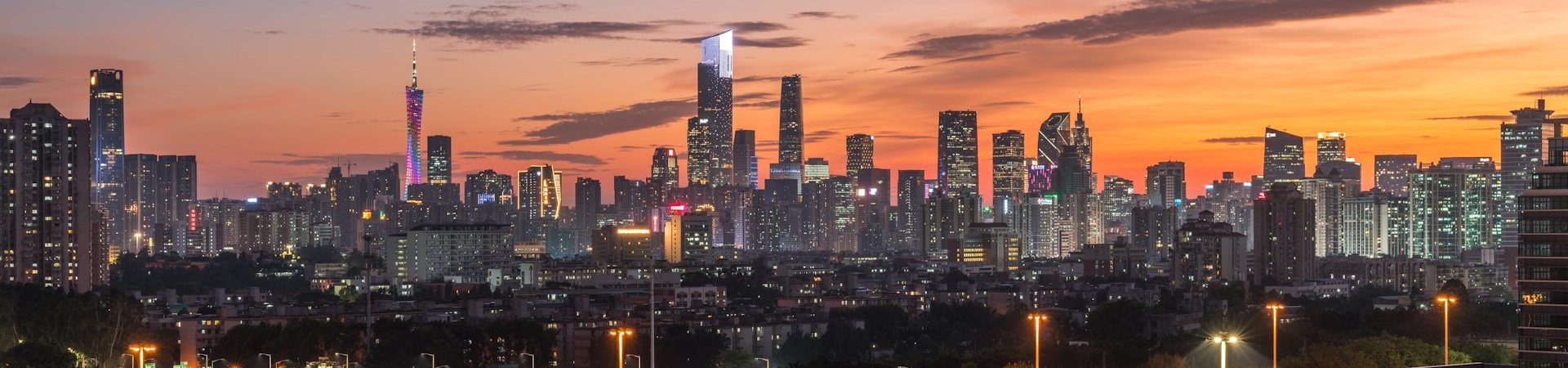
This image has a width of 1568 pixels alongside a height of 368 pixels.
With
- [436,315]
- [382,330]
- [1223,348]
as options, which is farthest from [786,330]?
[1223,348]

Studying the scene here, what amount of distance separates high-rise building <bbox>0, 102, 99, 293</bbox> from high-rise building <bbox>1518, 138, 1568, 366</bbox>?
91445 millimetres

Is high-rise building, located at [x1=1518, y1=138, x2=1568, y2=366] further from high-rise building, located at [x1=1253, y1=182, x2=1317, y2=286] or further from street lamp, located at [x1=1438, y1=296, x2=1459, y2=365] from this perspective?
high-rise building, located at [x1=1253, y1=182, x2=1317, y2=286]

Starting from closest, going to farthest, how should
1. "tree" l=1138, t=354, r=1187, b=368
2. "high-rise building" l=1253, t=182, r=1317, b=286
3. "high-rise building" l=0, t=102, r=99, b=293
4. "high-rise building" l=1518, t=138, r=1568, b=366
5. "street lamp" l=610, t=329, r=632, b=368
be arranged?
"street lamp" l=610, t=329, r=632, b=368 < "high-rise building" l=1518, t=138, r=1568, b=366 < "tree" l=1138, t=354, r=1187, b=368 < "high-rise building" l=0, t=102, r=99, b=293 < "high-rise building" l=1253, t=182, r=1317, b=286

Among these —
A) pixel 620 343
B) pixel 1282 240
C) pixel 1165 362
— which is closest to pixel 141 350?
pixel 620 343

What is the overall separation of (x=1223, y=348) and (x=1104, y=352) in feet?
102

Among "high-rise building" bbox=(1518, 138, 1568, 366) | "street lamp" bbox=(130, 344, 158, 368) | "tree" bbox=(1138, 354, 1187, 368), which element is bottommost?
"tree" bbox=(1138, 354, 1187, 368)

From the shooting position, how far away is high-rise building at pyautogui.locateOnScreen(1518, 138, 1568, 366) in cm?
5984

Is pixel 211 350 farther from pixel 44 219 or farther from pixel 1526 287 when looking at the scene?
pixel 1526 287

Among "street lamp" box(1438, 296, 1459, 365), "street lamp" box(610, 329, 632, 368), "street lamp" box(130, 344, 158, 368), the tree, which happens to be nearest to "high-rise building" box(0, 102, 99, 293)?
"street lamp" box(130, 344, 158, 368)

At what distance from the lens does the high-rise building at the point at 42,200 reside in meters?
123

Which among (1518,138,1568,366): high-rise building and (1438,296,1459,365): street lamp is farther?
(1438,296,1459,365): street lamp

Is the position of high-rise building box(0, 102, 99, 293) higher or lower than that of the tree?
higher

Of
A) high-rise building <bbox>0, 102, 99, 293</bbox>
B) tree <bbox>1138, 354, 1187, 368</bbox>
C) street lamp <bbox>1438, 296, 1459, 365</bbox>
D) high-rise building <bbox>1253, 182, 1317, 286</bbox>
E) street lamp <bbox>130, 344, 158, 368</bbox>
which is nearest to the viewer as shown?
street lamp <bbox>130, 344, 158, 368</bbox>

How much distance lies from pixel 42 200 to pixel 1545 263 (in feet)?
310
